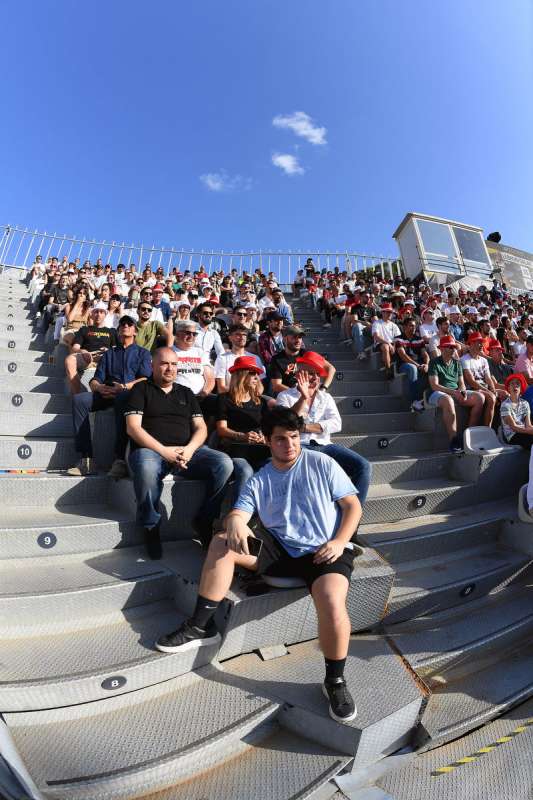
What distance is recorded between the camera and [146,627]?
224cm

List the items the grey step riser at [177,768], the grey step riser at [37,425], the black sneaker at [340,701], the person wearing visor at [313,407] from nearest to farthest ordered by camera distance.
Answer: the grey step riser at [177,768]
the black sneaker at [340,701]
the person wearing visor at [313,407]
the grey step riser at [37,425]

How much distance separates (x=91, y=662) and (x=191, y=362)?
2.91 meters

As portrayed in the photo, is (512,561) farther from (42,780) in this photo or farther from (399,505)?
(42,780)

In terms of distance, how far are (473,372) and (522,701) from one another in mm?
4200

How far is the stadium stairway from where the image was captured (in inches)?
67.1

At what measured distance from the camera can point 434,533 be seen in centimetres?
334

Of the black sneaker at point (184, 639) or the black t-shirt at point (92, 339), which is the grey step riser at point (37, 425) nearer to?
the black t-shirt at point (92, 339)

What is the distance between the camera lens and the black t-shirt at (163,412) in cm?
309

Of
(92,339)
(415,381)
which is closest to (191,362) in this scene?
(92,339)

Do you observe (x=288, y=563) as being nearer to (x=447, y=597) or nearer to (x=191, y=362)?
(x=447, y=597)

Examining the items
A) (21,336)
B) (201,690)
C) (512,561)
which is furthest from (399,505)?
(21,336)

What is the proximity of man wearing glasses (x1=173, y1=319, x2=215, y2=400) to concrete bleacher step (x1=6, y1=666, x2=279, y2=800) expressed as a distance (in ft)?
8.86

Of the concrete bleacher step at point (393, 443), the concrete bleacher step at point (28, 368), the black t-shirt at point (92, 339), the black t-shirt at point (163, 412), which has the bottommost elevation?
the black t-shirt at point (163, 412)

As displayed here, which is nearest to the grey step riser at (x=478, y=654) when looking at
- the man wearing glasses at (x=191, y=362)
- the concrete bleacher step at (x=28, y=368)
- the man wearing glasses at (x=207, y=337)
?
the man wearing glasses at (x=191, y=362)
